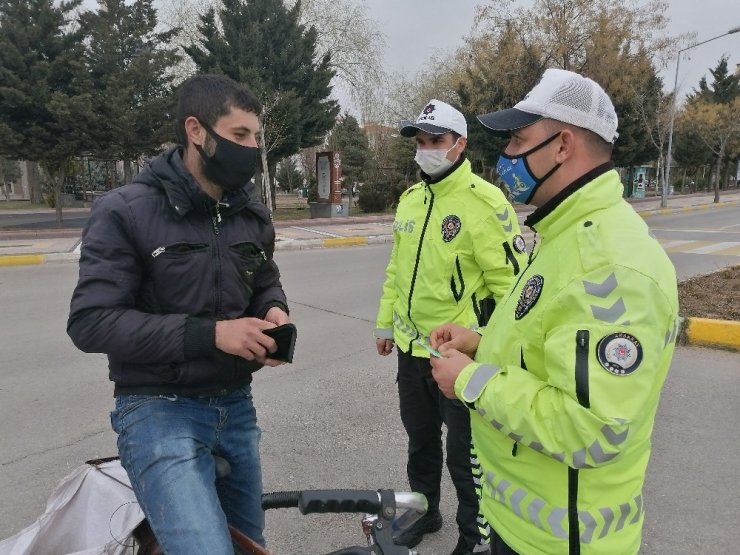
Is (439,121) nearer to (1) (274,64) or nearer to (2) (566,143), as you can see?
(2) (566,143)

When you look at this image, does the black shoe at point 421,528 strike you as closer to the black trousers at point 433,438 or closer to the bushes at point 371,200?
the black trousers at point 433,438

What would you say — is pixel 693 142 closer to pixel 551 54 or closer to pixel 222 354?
pixel 551 54

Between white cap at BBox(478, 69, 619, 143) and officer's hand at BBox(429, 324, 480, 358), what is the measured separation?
732 mm

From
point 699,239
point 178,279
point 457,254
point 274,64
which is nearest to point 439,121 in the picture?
point 457,254

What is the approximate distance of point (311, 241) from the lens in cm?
1490

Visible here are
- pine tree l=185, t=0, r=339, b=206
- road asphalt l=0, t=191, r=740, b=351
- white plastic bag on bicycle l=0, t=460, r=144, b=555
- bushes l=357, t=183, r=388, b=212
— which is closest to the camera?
white plastic bag on bicycle l=0, t=460, r=144, b=555

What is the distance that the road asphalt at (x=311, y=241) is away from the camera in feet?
19.0

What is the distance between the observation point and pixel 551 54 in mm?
22047

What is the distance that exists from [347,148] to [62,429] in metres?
29.2

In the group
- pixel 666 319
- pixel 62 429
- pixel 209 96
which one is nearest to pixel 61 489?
pixel 209 96

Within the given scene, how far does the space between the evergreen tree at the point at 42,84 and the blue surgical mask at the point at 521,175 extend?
51.7ft

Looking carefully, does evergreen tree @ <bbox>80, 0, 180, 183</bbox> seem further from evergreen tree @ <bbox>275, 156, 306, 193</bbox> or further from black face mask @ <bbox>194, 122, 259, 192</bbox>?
evergreen tree @ <bbox>275, 156, 306, 193</bbox>

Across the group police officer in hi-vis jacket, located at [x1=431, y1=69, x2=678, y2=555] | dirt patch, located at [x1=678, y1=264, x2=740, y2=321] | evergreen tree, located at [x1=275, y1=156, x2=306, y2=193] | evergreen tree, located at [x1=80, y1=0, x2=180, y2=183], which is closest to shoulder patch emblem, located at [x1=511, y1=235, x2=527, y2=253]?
police officer in hi-vis jacket, located at [x1=431, y1=69, x2=678, y2=555]

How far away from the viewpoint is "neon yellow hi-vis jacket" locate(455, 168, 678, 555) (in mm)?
1222
